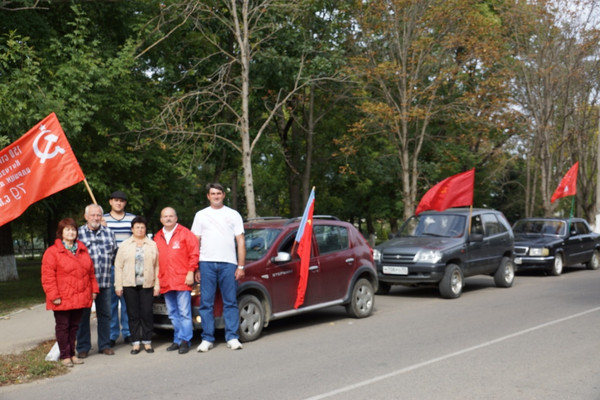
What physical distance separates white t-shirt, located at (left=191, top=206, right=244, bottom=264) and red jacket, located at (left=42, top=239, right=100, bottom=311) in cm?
155

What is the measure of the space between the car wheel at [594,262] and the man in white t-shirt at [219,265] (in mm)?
16078

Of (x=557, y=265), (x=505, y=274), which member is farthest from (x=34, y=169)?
(x=557, y=265)

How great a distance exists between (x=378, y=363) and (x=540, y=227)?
14.1 metres

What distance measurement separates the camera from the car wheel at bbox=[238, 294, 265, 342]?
916cm

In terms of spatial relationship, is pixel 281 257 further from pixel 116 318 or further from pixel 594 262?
pixel 594 262

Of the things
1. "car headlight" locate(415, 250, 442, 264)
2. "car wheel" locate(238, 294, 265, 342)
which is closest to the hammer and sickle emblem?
"car wheel" locate(238, 294, 265, 342)

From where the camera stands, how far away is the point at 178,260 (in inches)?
340

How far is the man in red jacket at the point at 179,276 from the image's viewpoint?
8555mm

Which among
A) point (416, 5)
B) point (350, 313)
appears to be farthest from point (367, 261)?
point (416, 5)

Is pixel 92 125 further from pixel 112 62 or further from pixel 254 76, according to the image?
pixel 254 76

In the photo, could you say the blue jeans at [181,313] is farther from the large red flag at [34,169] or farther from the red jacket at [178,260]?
the large red flag at [34,169]

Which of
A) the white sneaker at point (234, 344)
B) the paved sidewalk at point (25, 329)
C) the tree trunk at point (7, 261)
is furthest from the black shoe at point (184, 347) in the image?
the tree trunk at point (7, 261)

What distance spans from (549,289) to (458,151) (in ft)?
55.5

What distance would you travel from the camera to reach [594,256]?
21.5 meters
